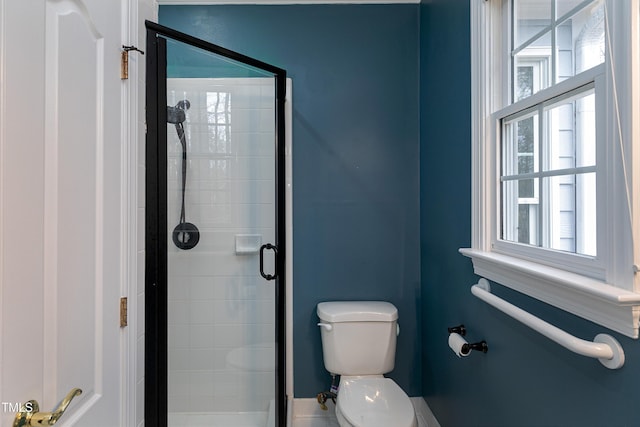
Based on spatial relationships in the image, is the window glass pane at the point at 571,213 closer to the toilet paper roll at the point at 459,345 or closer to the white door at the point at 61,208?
the toilet paper roll at the point at 459,345

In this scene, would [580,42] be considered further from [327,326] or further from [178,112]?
[327,326]

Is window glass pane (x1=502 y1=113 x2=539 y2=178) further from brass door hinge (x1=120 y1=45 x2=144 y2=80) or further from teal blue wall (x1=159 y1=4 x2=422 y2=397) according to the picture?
brass door hinge (x1=120 y1=45 x2=144 y2=80)

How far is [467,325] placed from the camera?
5.32 feet

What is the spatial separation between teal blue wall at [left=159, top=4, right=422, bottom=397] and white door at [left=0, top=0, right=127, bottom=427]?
4.13 ft

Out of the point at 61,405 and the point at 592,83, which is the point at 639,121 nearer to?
the point at 592,83

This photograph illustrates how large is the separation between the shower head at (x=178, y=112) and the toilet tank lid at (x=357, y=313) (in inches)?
47.6

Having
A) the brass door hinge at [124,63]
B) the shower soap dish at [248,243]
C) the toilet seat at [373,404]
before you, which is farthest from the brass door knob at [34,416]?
Answer: the toilet seat at [373,404]

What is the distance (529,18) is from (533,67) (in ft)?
0.59

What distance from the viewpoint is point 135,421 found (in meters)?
1.20

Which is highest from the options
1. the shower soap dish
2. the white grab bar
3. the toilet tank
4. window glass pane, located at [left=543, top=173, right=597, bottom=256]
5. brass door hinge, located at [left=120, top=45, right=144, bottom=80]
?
brass door hinge, located at [left=120, top=45, right=144, bottom=80]

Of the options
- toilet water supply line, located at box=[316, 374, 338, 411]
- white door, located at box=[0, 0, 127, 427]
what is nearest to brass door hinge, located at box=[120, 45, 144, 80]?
white door, located at box=[0, 0, 127, 427]

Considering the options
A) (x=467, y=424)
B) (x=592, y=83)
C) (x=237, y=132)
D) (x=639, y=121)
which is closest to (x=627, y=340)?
(x=639, y=121)

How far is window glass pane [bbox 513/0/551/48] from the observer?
1190 millimetres

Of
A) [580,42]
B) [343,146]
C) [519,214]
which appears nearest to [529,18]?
[580,42]
